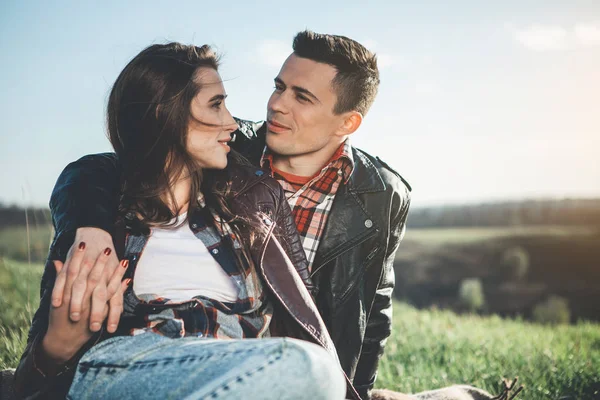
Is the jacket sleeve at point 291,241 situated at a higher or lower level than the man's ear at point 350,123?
lower

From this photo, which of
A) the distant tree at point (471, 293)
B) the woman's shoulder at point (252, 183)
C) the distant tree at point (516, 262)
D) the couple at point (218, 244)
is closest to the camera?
the couple at point (218, 244)

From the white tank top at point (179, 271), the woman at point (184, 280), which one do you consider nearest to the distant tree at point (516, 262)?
the woman at point (184, 280)

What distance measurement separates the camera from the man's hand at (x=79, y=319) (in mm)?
1892

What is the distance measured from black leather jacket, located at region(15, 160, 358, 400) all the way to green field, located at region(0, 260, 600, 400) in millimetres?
1365

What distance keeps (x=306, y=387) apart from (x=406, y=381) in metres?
2.52

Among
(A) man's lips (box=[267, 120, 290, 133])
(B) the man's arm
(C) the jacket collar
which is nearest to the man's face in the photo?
(A) man's lips (box=[267, 120, 290, 133])

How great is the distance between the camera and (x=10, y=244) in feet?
20.6

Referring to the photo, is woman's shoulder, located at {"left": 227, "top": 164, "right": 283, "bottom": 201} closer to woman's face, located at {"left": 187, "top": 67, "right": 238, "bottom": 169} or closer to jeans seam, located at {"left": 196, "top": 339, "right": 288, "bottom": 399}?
woman's face, located at {"left": 187, "top": 67, "right": 238, "bottom": 169}

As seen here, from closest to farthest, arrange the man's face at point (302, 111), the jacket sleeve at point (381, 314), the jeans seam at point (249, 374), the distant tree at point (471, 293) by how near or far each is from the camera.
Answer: the jeans seam at point (249, 374) → the jacket sleeve at point (381, 314) → the man's face at point (302, 111) → the distant tree at point (471, 293)

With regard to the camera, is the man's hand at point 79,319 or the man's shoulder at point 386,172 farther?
the man's shoulder at point 386,172

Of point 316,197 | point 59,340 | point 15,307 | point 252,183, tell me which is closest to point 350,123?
point 316,197

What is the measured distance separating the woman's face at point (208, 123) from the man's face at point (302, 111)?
0.87 metres

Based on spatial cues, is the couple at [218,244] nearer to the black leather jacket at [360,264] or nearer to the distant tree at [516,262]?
the black leather jacket at [360,264]

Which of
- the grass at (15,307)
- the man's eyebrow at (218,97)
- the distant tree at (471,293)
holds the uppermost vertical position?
the man's eyebrow at (218,97)
